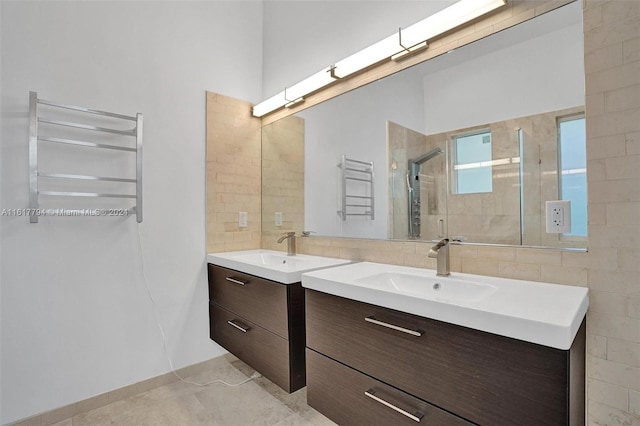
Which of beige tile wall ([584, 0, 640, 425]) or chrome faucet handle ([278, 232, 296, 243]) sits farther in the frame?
chrome faucet handle ([278, 232, 296, 243])

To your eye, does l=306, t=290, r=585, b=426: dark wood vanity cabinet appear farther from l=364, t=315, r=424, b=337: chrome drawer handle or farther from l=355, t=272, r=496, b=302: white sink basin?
l=355, t=272, r=496, b=302: white sink basin

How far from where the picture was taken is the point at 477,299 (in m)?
1.14

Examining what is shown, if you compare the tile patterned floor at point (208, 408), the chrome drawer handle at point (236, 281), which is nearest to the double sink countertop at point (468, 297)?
the chrome drawer handle at point (236, 281)

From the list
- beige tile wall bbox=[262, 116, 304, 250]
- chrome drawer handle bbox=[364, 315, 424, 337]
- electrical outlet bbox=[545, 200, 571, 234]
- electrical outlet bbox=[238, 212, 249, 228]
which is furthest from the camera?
electrical outlet bbox=[238, 212, 249, 228]

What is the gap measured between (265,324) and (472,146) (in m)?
1.34

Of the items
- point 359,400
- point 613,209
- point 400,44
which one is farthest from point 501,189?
point 359,400

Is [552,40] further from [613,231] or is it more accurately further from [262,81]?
[262,81]

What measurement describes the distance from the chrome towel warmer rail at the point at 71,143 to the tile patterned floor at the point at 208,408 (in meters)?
1.07

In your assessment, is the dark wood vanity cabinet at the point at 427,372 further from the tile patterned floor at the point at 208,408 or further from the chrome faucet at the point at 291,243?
the chrome faucet at the point at 291,243

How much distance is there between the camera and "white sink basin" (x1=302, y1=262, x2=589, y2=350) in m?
0.81

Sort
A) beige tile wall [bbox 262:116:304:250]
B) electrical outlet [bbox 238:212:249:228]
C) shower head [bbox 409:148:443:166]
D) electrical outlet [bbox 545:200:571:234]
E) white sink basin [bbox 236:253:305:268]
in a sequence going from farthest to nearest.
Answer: electrical outlet [bbox 238:212:249:228] < beige tile wall [bbox 262:116:304:250] < white sink basin [bbox 236:253:305:268] < shower head [bbox 409:148:443:166] < electrical outlet [bbox 545:200:571:234]

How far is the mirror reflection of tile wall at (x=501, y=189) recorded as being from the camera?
1.25 meters

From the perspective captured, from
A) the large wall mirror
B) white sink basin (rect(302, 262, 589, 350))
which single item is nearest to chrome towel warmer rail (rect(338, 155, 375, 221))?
the large wall mirror

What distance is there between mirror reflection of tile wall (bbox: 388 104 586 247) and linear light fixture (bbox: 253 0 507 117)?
423 mm
